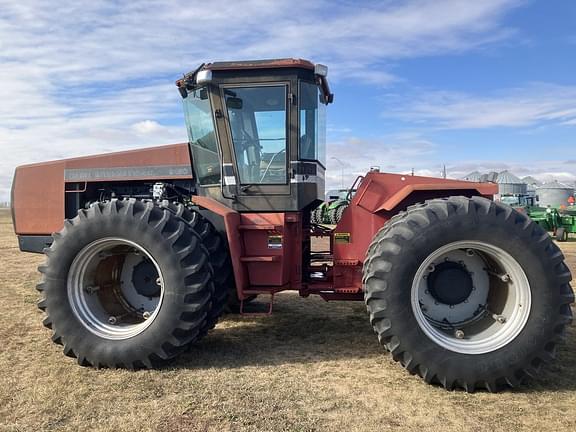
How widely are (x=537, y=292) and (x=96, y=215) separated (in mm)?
3958

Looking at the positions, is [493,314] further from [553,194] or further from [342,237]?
[553,194]

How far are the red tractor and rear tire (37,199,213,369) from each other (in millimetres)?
13

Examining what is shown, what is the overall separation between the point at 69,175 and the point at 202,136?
68.2 inches

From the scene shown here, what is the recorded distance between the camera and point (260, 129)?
209 inches

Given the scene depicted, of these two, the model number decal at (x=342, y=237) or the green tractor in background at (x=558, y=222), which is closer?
the model number decal at (x=342, y=237)

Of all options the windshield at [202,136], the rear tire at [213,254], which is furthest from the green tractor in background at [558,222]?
the rear tire at [213,254]

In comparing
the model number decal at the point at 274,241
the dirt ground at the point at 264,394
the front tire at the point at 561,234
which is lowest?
the dirt ground at the point at 264,394

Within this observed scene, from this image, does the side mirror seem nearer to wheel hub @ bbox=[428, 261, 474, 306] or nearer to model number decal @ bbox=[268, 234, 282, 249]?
model number decal @ bbox=[268, 234, 282, 249]

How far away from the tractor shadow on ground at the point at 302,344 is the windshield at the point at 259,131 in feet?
5.74

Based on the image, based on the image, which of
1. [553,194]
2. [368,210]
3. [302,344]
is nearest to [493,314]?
[368,210]

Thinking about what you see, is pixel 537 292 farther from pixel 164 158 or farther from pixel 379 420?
pixel 164 158

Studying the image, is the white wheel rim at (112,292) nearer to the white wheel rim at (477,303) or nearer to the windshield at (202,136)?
the windshield at (202,136)

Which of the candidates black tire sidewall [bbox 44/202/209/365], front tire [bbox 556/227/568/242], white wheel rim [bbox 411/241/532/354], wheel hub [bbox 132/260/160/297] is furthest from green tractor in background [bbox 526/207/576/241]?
black tire sidewall [bbox 44/202/209/365]

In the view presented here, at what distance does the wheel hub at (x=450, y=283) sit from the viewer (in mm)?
4668
